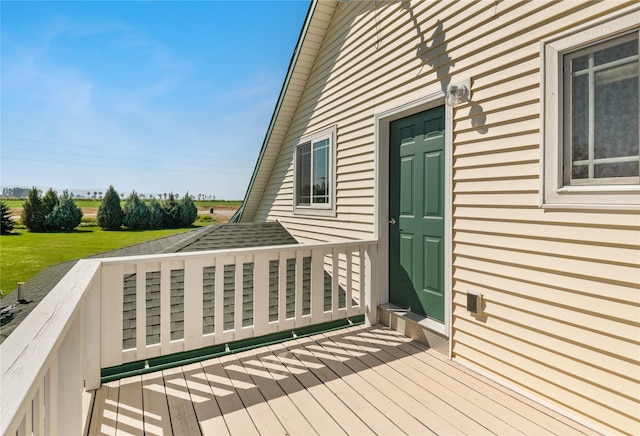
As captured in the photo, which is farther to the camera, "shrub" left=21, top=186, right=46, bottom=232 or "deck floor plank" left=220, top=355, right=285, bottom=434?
"shrub" left=21, top=186, right=46, bottom=232

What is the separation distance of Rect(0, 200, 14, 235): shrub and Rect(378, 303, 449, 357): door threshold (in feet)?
54.6

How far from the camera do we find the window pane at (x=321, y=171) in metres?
5.09

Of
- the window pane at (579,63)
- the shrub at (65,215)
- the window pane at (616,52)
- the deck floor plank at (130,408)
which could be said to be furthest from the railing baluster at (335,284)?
the shrub at (65,215)

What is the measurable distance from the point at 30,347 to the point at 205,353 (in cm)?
212

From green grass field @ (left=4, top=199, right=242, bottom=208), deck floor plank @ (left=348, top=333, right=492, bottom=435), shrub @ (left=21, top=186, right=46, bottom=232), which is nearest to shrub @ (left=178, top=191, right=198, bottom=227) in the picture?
green grass field @ (left=4, top=199, right=242, bottom=208)

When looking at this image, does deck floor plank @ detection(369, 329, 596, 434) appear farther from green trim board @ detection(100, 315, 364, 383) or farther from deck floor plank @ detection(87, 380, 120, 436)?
deck floor plank @ detection(87, 380, 120, 436)

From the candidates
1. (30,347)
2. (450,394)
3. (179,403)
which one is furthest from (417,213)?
(30,347)

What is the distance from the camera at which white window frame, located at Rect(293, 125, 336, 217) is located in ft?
15.8

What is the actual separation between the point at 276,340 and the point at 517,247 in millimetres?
2277

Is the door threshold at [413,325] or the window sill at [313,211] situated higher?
the window sill at [313,211]

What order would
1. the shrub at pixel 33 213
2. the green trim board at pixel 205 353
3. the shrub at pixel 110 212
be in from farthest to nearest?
the shrub at pixel 110 212 → the shrub at pixel 33 213 → the green trim board at pixel 205 353

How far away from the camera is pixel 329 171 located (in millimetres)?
4934

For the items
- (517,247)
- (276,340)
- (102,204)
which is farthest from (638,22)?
(102,204)

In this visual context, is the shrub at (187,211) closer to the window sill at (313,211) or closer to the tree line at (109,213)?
the tree line at (109,213)
